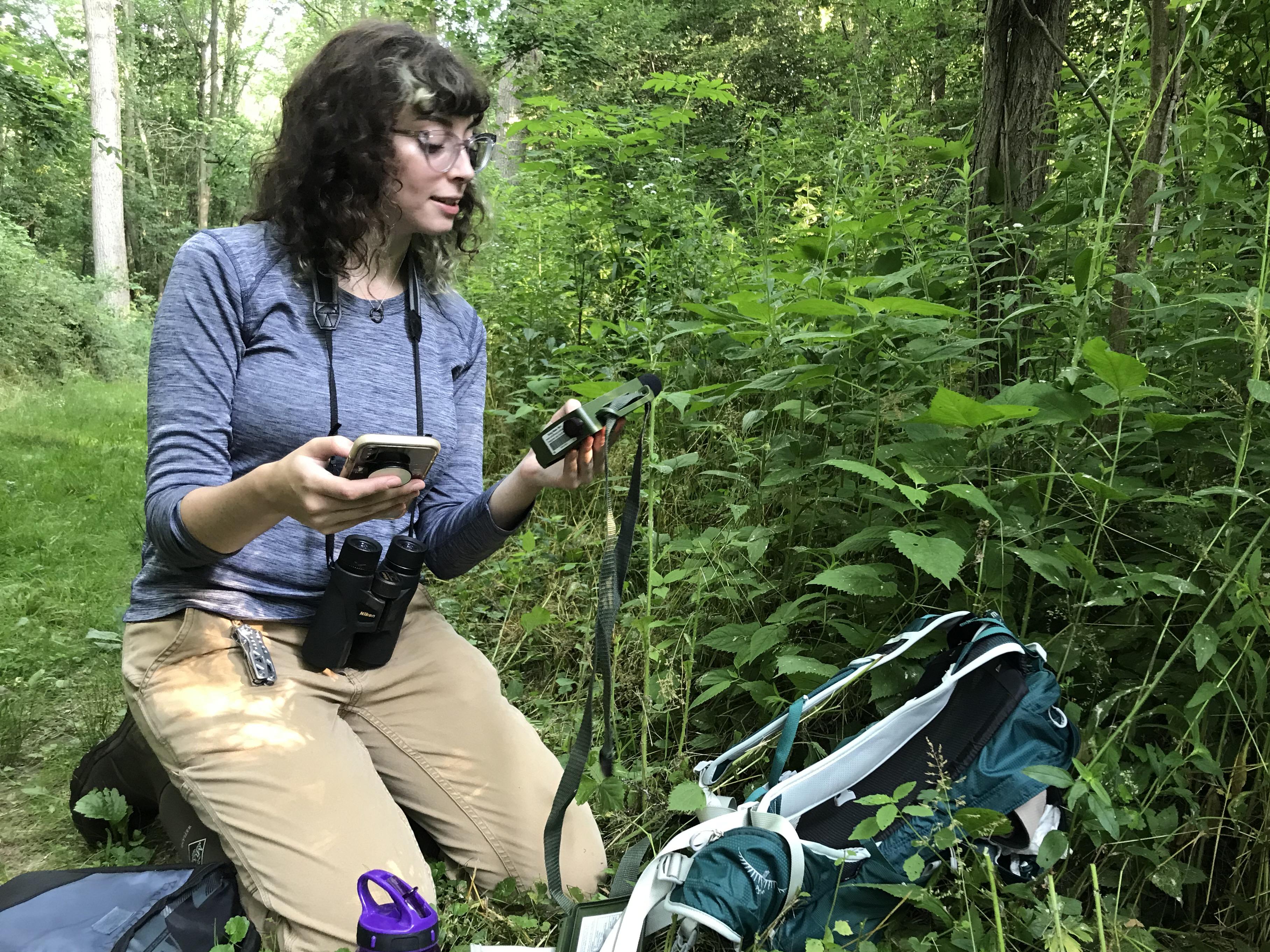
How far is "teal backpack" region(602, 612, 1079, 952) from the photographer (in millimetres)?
1354

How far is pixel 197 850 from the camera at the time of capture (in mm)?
1556

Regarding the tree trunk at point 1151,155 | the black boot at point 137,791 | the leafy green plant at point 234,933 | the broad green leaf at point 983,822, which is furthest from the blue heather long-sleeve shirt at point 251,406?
the tree trunk at point 1151,155

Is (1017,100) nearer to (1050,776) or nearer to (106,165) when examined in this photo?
(1050,776)

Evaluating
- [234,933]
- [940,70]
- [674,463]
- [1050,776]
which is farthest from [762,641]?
→ [940,70]

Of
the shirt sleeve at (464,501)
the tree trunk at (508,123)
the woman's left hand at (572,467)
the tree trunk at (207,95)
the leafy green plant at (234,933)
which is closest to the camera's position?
the leafy green plant at (234,933)

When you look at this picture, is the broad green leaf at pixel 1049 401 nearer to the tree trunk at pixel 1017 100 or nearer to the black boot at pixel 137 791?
the tree trunk at pixel 1017 100

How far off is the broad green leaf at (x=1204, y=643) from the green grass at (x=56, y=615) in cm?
225

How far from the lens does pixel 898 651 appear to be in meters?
1.56

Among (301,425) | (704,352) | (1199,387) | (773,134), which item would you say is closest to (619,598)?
(301,425)

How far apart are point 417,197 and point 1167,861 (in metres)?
1.89

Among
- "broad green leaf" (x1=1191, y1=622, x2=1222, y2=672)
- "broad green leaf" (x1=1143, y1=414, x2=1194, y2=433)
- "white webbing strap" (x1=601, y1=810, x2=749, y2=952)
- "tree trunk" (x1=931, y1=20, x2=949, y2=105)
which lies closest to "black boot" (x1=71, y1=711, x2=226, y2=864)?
"white webbing strap" (x1=601, y1=810, x2=749, y2=952)

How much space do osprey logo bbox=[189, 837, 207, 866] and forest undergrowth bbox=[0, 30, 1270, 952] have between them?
1.51 feet

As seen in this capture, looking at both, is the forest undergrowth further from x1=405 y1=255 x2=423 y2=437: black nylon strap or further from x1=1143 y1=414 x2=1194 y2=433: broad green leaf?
x1=405 y1=255 x2=423 y2=437: black nylon strap

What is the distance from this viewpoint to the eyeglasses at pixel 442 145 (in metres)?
1.79
